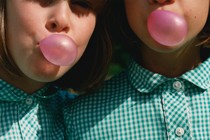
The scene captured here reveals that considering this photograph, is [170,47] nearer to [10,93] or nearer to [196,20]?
[196,20]

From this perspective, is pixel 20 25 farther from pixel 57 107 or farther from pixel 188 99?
pixel 188 99

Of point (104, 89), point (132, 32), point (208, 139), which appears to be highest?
point (132, 32)

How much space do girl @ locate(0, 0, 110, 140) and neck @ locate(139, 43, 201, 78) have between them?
5.2 inches

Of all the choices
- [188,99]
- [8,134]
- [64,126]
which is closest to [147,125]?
[188,99]

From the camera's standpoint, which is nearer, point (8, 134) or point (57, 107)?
point (8, 134)

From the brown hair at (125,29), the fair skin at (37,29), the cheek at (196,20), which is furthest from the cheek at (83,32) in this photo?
the cheek at (196,20)

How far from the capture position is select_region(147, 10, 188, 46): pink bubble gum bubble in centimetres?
131

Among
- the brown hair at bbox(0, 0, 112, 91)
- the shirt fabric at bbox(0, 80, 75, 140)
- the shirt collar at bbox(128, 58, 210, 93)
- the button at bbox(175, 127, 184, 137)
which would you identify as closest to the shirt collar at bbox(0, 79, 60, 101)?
the shirt fabric at bbox(0, 80, 75, 140)

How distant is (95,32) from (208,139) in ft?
1.41

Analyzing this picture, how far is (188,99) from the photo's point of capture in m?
1.47

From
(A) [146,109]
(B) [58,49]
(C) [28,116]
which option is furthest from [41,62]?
(A) [146,109]

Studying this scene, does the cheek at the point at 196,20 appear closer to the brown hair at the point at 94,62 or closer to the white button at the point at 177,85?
the white button at the point at 177,85

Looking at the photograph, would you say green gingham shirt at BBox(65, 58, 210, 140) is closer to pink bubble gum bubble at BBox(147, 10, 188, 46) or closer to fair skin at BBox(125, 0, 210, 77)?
fair skin at BBox(125, 0, 210, 77)

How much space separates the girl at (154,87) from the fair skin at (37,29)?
148mm
